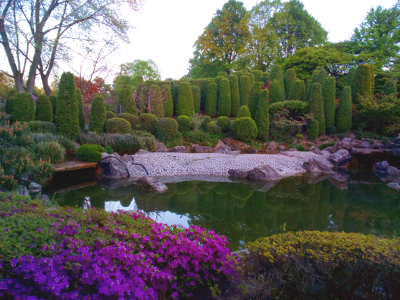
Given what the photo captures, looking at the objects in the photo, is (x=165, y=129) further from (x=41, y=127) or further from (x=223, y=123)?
(x=41, y=127)

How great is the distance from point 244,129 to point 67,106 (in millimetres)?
9125

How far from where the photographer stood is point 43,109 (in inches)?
468

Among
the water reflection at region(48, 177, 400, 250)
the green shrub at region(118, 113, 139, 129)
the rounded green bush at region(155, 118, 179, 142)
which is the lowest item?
the water reflection at region(48, 177, 400, 250)

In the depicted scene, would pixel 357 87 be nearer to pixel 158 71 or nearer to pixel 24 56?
pixel 24 56

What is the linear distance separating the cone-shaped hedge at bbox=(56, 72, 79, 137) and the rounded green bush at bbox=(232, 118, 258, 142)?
8.53m

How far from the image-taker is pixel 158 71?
44188mm

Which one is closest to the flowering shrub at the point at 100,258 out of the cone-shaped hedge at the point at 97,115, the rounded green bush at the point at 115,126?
the cone-shaped hedge at the point at 97,115

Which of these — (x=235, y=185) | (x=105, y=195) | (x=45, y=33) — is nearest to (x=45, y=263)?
(x=105, y=195)

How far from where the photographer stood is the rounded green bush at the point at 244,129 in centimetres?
1541

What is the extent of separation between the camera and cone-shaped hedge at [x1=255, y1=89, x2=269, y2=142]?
640 inches

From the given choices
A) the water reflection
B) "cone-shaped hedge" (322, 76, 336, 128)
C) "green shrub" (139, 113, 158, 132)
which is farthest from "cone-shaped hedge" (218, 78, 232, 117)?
the water reflection

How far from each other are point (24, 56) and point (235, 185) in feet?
49.0

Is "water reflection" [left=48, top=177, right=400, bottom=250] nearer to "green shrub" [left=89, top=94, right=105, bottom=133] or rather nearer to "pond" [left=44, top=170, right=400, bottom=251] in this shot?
"pond" [left=44, top=170, right=400, bottom=251]

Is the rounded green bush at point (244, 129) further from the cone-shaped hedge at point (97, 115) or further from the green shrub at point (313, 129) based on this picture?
the cone-shaped hedge at point (97, 115)
